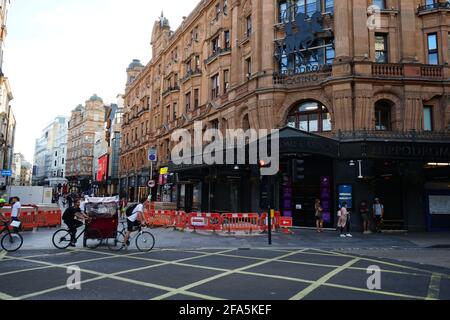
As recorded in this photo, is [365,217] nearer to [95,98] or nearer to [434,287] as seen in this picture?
[434,287]

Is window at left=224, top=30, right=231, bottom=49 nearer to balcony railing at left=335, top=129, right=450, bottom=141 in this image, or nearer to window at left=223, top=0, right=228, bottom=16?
window at left=223, top=0, right=228, bottom=16

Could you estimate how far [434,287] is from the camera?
740cm

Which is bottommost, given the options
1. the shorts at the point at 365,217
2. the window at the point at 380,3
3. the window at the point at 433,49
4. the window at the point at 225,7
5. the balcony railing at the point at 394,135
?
the shorts at the point at 365,217

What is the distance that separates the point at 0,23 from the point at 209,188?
102 feet

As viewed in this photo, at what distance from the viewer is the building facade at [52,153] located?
370ft

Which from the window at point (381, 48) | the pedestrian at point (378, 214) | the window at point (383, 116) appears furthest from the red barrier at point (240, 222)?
the window at point (381, 48)

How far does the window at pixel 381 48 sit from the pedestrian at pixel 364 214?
870 cm

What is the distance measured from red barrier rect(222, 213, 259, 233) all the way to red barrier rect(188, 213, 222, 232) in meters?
0.38

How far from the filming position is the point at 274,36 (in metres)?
22.6

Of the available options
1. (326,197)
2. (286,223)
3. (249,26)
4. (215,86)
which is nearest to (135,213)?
(286,223)

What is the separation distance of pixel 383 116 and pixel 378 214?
19.5 feet

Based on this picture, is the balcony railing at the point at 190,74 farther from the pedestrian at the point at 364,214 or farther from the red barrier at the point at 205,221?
the pedestrian at the point at 364,214

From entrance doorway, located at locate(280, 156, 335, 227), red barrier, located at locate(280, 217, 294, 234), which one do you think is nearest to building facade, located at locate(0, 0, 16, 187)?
entrance doorway, located at locate(280, 156, 335, 227)
